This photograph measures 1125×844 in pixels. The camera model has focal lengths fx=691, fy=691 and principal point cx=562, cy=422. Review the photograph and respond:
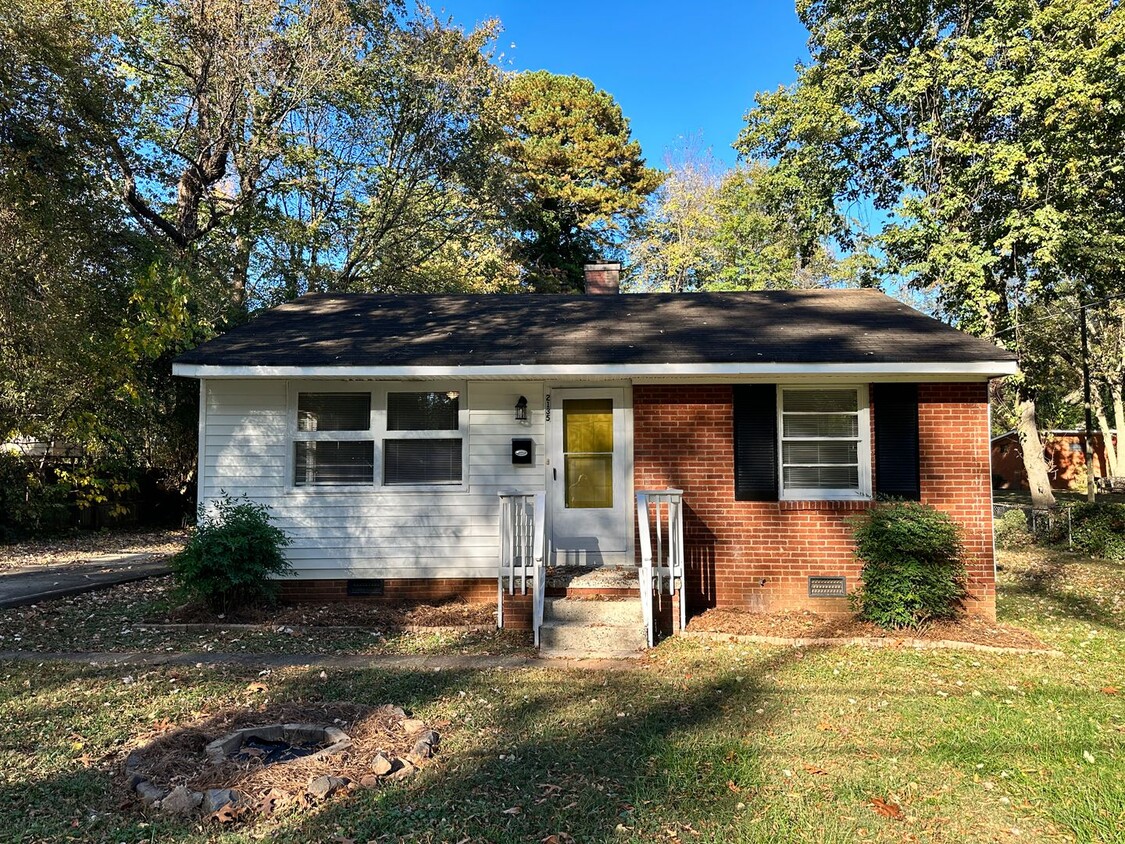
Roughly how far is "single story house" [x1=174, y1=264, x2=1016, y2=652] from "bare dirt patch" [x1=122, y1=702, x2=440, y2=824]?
266cm

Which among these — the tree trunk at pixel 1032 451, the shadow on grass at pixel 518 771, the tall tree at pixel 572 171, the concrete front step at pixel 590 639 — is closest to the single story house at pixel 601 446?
the concrete front step at pixel 590 639

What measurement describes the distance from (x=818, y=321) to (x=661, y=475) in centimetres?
303

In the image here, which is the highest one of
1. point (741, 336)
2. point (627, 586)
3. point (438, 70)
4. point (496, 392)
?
point (438, 70)

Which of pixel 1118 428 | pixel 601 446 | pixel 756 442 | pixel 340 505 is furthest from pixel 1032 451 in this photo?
pixel 340 505

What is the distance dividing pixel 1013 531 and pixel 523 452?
11.8m

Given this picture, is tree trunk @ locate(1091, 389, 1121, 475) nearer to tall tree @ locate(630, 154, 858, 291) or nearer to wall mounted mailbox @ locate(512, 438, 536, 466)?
tall tree @ locate(630, 154, 858, 291)

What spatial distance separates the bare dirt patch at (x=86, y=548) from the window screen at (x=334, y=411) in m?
6.03

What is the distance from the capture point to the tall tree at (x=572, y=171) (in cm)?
2761

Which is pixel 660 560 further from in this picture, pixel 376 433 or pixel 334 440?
pixel 334 440

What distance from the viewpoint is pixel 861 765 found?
3.75m

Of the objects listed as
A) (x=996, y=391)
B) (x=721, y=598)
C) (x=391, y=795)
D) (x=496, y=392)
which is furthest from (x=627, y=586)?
(x=996, y=391)

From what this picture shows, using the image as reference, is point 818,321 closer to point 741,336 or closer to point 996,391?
point 741,336

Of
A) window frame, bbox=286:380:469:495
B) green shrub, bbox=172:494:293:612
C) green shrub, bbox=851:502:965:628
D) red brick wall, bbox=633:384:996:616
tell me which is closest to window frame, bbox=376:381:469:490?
window frame, bbox=286:380:469:495

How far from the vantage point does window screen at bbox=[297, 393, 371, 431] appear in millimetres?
7652
